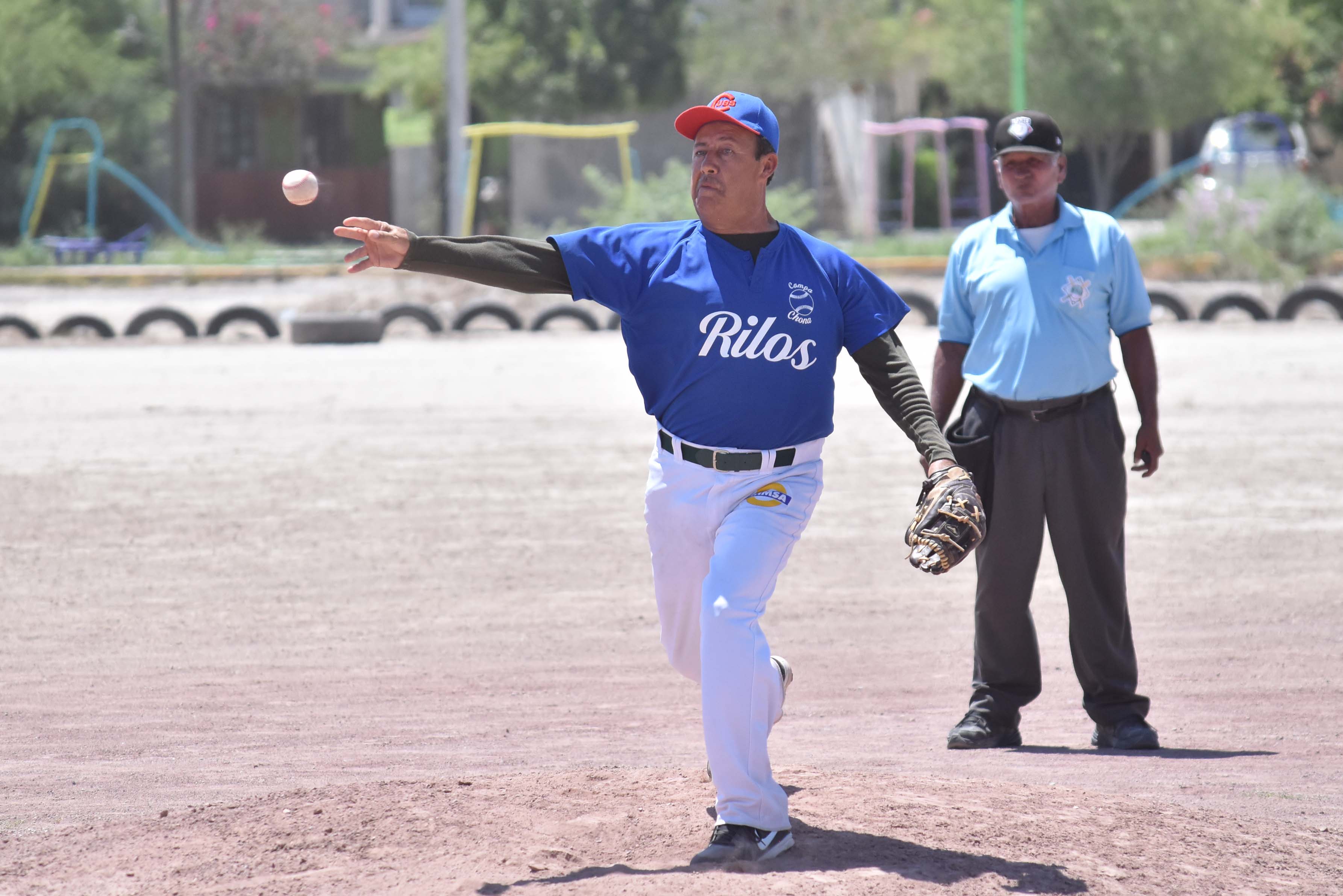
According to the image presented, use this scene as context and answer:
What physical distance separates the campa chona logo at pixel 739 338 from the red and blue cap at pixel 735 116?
0.49 m

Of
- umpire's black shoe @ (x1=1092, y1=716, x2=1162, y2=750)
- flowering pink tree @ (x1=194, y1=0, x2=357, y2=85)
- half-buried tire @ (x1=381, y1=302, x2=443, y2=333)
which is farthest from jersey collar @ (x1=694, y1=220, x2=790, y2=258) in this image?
flowering pink tree @ (x1=194, y1=0, x2=357, y2=85)

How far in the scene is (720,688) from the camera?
4.18m

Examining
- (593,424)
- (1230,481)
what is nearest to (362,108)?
(593,424)

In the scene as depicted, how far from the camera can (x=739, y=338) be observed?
4.32 meters

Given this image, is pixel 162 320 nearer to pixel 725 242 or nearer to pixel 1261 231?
pixel 1261 231

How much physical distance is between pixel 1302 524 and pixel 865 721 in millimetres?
4474

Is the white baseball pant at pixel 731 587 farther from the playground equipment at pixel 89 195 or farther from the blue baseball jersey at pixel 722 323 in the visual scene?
the playground equipment at pixel 89 195

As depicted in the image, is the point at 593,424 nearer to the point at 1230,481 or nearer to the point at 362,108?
the point at 1230,481

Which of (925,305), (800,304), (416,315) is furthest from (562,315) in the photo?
(800,304)

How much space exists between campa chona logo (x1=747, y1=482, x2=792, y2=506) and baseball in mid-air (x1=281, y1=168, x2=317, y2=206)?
139cm

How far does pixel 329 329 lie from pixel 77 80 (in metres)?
21.1

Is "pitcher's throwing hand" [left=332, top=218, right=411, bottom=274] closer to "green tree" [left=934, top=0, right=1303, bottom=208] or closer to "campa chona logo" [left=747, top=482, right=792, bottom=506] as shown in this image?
"campa chona logo" [left=747, top=482, right=792, bottom=506]

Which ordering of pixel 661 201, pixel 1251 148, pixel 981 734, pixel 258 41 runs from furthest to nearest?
pixel 258 41, pixel 1251 148, pixel 661 201, pixel 981 734

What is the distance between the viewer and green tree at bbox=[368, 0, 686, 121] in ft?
118
